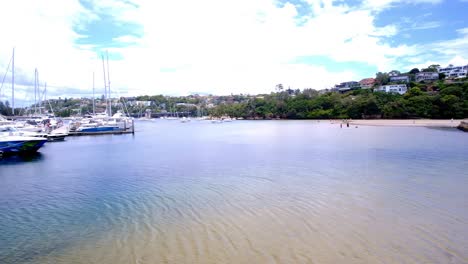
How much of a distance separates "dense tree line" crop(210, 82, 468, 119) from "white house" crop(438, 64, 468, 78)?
25.3 meters

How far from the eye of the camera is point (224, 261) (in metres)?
6.98

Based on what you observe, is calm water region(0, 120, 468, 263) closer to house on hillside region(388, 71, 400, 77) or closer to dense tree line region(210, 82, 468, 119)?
dense tree line region(210, 82, 468, 119)

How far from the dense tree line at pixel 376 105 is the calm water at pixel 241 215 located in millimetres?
73586

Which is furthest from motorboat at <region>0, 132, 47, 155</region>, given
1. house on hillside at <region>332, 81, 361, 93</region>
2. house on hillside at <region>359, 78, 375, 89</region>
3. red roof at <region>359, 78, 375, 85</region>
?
red roof at <region>359, 78, 375, 85</region>

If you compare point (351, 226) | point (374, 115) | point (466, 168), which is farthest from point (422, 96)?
point (351, 226)

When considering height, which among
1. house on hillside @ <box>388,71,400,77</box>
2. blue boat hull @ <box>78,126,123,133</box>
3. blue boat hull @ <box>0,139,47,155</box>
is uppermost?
house on hillside @ <box>388,71,400,77</box>

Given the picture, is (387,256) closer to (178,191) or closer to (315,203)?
Answer: (315,203)

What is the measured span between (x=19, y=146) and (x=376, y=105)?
8789cm

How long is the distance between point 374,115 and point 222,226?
9420 centimetres

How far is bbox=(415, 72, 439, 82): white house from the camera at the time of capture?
12406 centimetres

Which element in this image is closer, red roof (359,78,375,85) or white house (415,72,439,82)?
white house (415,72,439,82)

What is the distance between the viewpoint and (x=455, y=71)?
125 m

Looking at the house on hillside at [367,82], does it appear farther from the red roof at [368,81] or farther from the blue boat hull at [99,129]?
the blue boat hull at [99,129]

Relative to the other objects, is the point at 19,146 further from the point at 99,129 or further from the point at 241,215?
the point at 99,129
